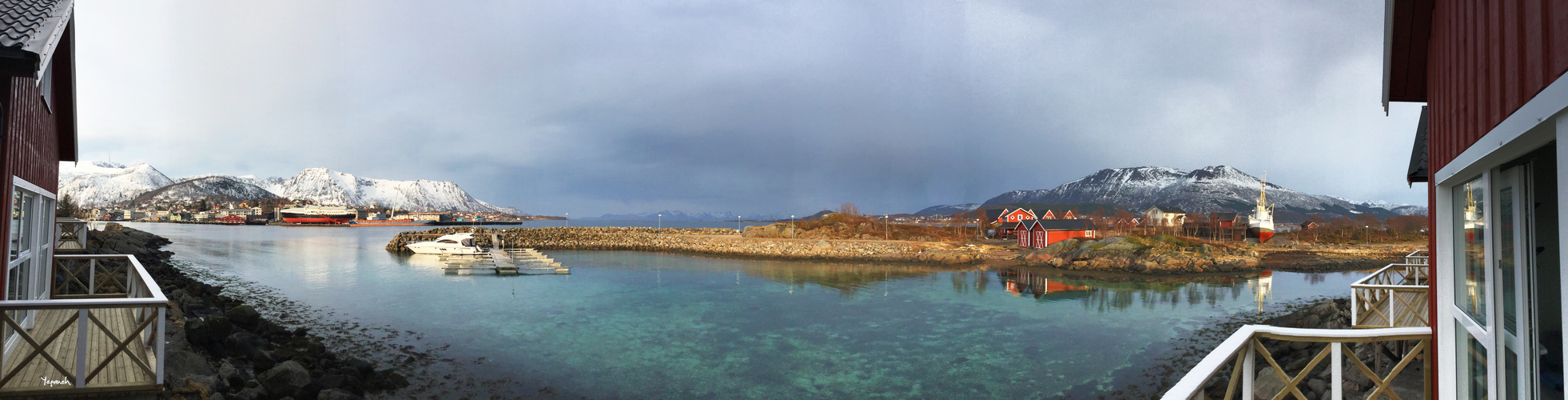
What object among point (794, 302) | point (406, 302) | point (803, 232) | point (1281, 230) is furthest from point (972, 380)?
point (1281, 230)

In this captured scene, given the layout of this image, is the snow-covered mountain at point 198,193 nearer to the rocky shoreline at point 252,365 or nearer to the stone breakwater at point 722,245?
the stone breakwater at point 722,245

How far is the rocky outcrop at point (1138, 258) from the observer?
33.2 metres

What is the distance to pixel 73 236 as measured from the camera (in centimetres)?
1728

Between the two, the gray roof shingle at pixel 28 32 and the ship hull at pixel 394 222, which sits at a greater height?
the gray roof shingle at pixel 28 32

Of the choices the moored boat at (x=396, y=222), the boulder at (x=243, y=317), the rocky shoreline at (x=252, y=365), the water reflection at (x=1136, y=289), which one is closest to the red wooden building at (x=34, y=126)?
the rocky shoreline at (x=252, y=365)

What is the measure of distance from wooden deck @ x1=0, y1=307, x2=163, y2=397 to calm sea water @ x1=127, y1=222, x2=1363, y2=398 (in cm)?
575

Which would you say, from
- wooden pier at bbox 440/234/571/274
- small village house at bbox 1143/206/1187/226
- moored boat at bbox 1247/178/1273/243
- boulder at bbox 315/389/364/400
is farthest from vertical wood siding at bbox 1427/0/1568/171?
small village house at bbox 1143/206/1187/226

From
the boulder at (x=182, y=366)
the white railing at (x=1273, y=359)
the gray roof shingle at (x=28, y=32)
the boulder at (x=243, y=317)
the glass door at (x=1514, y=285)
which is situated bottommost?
the boulder at (x=243, y=317)

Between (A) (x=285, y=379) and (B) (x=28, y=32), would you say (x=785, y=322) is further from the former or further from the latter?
(B) (x=28, y=32)

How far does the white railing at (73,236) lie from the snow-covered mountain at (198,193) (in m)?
201

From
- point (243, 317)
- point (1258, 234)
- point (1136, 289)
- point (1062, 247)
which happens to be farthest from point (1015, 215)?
point (243, 317)

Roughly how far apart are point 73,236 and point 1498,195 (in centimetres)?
2813

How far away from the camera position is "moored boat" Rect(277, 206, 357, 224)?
136 m

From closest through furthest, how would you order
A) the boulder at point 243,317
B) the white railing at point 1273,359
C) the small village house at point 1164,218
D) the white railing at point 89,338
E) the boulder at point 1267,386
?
the white railing at point 1273,359 → the white railing at point 89,338 → the boulder at point 1267,386 → the boulder at point 243,317 → the small village house at point 1164,218
